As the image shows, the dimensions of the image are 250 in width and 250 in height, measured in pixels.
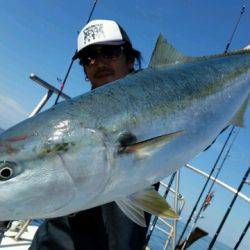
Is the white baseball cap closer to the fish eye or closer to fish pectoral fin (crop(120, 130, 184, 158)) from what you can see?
fish pectoral fin (crop(120, 130, 184, 158))

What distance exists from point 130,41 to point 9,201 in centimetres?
251

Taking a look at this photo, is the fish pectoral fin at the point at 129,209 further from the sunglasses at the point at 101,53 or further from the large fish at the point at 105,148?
the sunglasses at the point at 101,53

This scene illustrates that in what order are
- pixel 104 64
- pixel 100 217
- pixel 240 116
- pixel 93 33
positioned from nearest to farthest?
pixel 100 217 → pixel 240 116 → pixel 104 64 → pixel 93 33

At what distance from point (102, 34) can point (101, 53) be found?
18cm

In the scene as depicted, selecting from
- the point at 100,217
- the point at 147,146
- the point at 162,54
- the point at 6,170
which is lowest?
the point at 100,217

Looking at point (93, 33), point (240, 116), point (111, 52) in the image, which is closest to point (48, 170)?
point (240, 116)

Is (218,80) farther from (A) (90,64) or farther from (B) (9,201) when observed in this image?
(B) (9,201)

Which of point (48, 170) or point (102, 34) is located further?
point (102, 34)

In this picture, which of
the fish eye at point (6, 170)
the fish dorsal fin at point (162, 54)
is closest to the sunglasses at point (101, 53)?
the fish dorsal fin at point (162, 54)

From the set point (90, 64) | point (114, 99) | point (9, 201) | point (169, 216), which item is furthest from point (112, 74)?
point (9, 201)

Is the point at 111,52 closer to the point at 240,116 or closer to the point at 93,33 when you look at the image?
the point at 93,33

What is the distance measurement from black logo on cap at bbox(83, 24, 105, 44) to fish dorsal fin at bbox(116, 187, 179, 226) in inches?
76.9

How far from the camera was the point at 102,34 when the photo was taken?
12.2 feet

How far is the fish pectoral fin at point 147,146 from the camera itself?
206 centimetres
